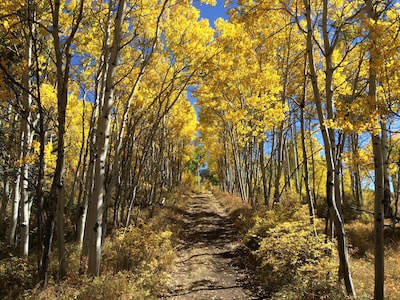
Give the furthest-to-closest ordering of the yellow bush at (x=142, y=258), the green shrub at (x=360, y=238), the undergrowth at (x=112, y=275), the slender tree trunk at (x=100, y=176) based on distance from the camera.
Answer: the green shrub at (x=360, y=238) < the yellow bush at (x=142, y=258) < the slender tree trunk at (x=100, y=176) < the undergrowth at (x=112, y=275)

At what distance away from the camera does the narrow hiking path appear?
622 centimetres

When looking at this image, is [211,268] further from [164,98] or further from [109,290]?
[164,98]

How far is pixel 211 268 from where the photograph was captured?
7746 mm

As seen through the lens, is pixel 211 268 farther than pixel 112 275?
Yes

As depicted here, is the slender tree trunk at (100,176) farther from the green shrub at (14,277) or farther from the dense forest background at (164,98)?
the green shrub at (14,277)

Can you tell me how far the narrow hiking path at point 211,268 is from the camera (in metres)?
6.22

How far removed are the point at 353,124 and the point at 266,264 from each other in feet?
12.8

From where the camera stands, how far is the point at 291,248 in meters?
6.49

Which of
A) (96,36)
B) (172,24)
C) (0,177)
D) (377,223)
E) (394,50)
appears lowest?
(377,223)

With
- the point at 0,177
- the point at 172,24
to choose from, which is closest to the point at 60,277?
the point at 0,177

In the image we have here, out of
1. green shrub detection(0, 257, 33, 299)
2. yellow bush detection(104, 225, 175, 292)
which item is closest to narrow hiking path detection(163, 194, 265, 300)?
yellow bush detection(104, 225, 175, 292)

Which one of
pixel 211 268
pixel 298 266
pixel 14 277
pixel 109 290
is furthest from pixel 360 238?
pixel 14 277

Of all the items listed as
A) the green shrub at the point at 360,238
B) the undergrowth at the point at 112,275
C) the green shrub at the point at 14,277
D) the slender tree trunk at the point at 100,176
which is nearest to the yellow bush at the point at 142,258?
the undergrowth at the point at 112,275

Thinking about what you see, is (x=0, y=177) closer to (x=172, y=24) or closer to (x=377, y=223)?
(x=172, y=24)
